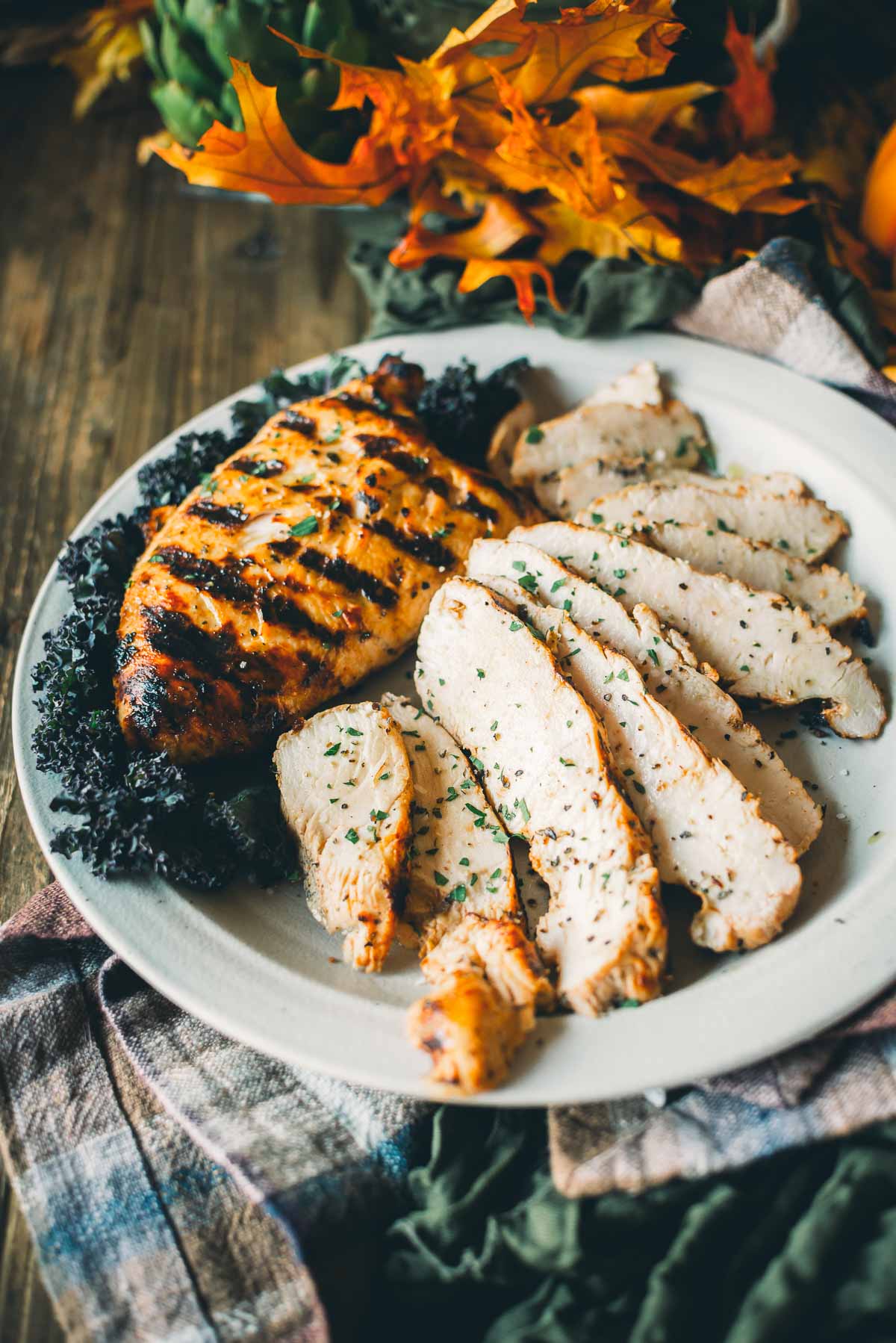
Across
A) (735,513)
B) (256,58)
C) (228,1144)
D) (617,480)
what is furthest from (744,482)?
(228,1144)

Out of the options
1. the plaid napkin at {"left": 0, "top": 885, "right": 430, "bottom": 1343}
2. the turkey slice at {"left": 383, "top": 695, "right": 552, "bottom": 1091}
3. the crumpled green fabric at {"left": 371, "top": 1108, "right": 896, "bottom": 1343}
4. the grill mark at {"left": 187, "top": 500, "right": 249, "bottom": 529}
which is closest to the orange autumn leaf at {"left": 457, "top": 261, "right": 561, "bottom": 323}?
the grill mark at {"left": 187, "top": 500, "right": 249, "bottom": 529}

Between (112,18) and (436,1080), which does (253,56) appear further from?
(436,1080)

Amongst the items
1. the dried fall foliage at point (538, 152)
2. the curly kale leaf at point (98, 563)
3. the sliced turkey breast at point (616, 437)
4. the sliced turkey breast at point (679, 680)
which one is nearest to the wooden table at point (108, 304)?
the curly kale leaf at point (98, 563)

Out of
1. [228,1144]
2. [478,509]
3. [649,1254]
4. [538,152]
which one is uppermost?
[538,152]

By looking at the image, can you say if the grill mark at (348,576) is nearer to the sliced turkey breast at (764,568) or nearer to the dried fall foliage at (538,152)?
the sliced turkey breast at (764,568)

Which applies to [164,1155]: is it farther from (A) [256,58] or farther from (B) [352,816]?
(A) [256,58]
